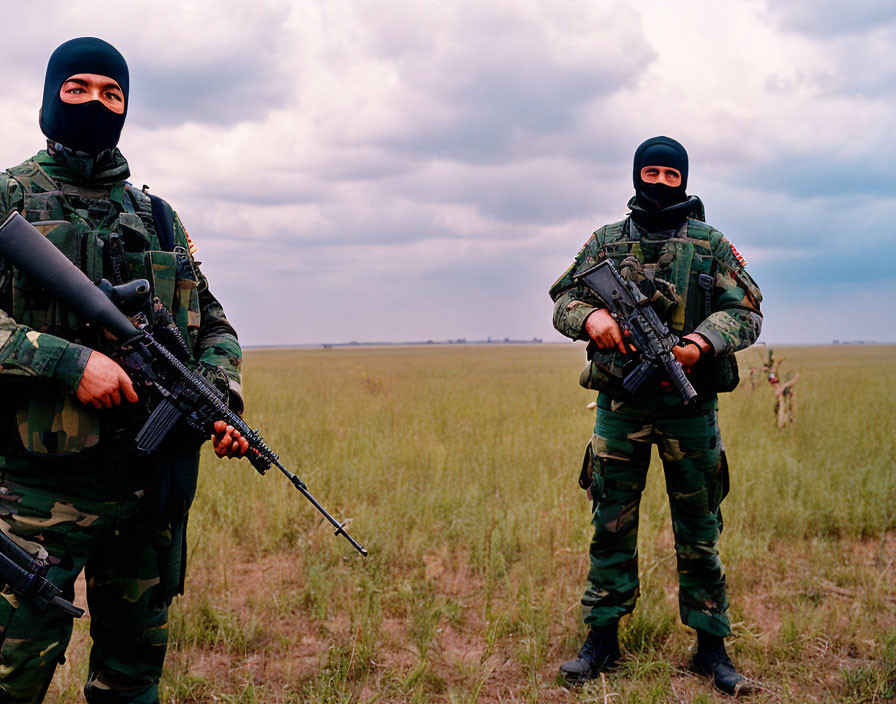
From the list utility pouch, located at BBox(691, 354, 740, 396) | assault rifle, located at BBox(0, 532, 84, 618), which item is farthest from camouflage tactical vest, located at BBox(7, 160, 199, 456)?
utility pouch, located at BBox(691, 354, 740, 396)

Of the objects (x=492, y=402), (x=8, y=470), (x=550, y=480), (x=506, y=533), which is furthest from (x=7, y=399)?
(x=492, y=402)

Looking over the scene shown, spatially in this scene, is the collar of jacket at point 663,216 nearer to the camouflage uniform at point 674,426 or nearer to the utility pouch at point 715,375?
the camouflage uniform at point 674,426

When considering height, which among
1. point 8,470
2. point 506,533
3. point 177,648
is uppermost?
point 8,470

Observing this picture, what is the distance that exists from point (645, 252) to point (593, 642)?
1.96m

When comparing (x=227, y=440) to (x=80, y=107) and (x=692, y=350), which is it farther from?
(x=692, y=350)

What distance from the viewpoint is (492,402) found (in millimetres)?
13188

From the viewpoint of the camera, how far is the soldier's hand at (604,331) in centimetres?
305

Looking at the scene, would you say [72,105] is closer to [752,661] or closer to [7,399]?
[7,399]

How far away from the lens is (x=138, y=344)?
2.18m

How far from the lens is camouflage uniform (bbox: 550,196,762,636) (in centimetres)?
318

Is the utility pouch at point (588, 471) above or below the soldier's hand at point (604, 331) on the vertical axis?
below

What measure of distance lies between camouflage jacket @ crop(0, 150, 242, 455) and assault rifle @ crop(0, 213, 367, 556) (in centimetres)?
9

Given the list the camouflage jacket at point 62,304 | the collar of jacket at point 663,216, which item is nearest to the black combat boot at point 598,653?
the collar of jacket at point 663,216

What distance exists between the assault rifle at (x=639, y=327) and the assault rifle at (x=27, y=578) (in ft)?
7.77
